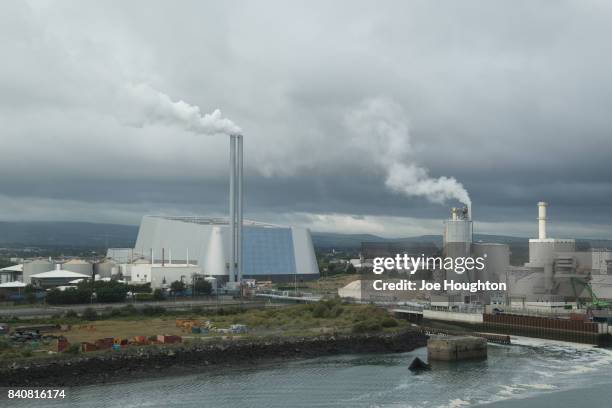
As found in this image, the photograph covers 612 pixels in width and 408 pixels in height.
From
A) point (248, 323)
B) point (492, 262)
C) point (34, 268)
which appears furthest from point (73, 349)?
point (34, 268)

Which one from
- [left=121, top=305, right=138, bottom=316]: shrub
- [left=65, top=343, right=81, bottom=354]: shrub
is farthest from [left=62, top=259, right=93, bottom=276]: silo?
[left=65, top=343, right=81, bottom=354]: shrub

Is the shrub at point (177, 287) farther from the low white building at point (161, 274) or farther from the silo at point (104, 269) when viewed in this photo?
the silo at point (104, 269)

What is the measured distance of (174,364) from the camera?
28.7 meters

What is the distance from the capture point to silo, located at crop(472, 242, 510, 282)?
177ft

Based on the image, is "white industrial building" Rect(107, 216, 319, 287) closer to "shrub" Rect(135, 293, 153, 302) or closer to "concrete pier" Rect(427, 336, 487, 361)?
"shrub" Rect(135, 293, 153, 302)

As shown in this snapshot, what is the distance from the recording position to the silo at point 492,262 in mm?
53906

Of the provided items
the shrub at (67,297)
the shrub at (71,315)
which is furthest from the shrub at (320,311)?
the shrub at (67,297)

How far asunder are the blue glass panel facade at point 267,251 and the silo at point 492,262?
28348 millimetres

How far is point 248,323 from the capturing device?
38.9 metres

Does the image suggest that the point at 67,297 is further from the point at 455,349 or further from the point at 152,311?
the point at 455,349

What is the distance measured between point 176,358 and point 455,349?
468 inches

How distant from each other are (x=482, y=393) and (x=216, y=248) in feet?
170

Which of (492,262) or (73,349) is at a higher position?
(492,262)

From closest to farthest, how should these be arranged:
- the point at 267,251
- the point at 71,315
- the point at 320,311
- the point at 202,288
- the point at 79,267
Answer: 1. the point at 71,315
2. the point at 320,311
3. the point at 202,288
4. the point at 79,267
5. the point at 267,251
